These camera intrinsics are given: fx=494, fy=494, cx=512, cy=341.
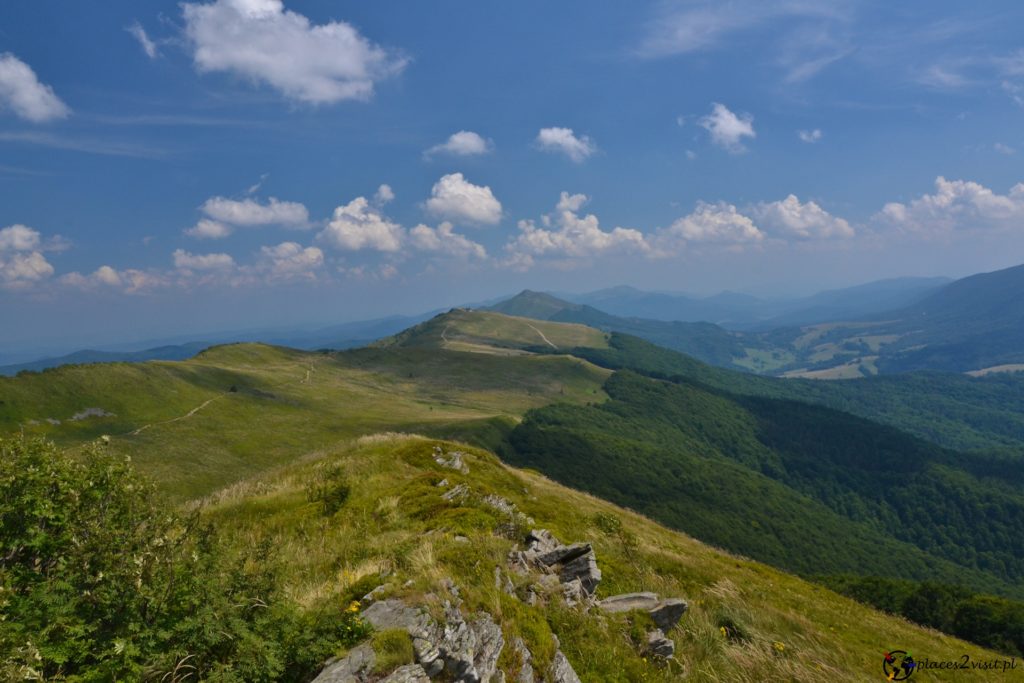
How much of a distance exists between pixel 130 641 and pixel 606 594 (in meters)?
12.6

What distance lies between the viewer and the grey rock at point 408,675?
25.6ft

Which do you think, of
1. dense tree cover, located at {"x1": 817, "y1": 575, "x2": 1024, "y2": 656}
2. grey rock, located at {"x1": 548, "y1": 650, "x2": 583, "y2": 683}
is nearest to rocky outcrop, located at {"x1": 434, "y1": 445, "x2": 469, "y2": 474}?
grey rock, located at {"x1": 548, "y1": 650, "x2": 583, "y2": 683}

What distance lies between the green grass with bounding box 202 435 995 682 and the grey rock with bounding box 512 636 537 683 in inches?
7.6

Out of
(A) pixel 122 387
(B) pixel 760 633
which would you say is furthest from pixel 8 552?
(A) pixel 122 387

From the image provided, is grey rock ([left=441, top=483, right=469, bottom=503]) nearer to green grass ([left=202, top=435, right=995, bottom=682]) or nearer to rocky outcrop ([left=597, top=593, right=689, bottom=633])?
green grass ([left=202, top=435, right=995, bottom=682])

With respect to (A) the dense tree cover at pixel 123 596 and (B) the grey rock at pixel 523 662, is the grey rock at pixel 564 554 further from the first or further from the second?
(A) the dense tree cover at pixel 123 596

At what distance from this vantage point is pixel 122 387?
528 ft

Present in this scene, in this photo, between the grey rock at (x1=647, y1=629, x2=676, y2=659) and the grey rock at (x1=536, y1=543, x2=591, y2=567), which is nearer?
the grey rock at (x1=647, y1=629, x2=676, y2=659)

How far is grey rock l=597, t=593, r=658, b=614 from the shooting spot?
13581 mm

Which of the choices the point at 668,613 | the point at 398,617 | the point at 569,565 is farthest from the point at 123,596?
the point at 668,613

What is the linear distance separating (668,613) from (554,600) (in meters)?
3.64

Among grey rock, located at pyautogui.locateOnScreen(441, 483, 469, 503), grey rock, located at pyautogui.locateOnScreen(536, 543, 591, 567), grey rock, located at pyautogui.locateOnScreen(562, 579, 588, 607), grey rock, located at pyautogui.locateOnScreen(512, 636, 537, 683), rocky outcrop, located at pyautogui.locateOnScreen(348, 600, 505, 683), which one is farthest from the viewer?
grey rock, located at pyautogui.locateOnScreen(441, 483, 469, 503)

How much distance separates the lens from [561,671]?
388 inches

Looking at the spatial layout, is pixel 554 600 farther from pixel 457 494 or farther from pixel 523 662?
pixel 457 494
